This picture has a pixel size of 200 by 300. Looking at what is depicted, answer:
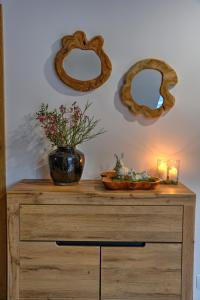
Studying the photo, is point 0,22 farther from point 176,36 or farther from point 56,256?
point 56,256

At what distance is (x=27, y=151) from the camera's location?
7.14 feet

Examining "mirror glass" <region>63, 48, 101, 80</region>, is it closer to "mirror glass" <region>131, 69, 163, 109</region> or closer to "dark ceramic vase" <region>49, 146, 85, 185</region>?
"mirror glass" <region>131, 69, 163, 109</region>

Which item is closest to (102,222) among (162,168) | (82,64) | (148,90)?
(162,168)

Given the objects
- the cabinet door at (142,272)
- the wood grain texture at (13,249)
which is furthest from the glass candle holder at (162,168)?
the wood grain texture at (13,249)

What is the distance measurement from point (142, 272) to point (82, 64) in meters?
1.42

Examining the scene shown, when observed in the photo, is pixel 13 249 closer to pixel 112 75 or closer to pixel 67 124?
pixel 67 124

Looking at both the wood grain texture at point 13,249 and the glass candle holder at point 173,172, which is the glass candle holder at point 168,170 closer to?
the glass candle holder at point 173,172

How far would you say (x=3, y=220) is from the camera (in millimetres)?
2158

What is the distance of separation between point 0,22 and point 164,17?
45.1 inches

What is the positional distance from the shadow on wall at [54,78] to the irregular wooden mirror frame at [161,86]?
0.30 m

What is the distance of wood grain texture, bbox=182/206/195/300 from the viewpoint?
5.79 feet

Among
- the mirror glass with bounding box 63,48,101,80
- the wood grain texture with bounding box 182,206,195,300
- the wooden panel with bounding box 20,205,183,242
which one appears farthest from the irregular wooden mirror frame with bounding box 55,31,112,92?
the wood grain texture with bounding box 182,206,195,300

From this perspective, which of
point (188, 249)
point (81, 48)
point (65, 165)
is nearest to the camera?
point (188, 249)

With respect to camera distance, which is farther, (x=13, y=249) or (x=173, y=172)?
(x=173, y=172)
